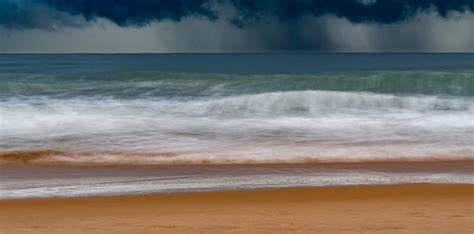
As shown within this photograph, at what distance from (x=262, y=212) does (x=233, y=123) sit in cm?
933

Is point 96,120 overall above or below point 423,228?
above

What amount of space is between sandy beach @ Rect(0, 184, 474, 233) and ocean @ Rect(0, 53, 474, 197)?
917 mm

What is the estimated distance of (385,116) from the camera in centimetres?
1803

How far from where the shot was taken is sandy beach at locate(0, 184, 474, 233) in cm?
663

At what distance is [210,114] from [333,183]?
883 centimetres

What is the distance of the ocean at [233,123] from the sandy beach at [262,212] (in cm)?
92

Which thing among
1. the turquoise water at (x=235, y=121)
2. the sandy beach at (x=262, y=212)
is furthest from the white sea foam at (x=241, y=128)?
the sandy beach at (x=262, y=212)

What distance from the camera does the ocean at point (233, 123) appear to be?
12.6 meters

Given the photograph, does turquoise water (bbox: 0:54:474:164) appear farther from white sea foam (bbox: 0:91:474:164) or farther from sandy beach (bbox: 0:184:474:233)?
sandy beach (bbox: 0:184:474:233)

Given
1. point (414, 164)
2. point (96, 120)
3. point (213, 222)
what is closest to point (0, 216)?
point (213, 222)

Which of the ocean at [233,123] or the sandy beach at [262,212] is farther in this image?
the ocean at [233,123]

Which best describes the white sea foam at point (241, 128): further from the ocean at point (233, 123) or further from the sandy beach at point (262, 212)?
the sandy beach at point (262, 212)

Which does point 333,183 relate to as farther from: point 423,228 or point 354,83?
point 354,83

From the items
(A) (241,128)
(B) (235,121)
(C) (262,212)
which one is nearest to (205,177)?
(C) (262,212)
